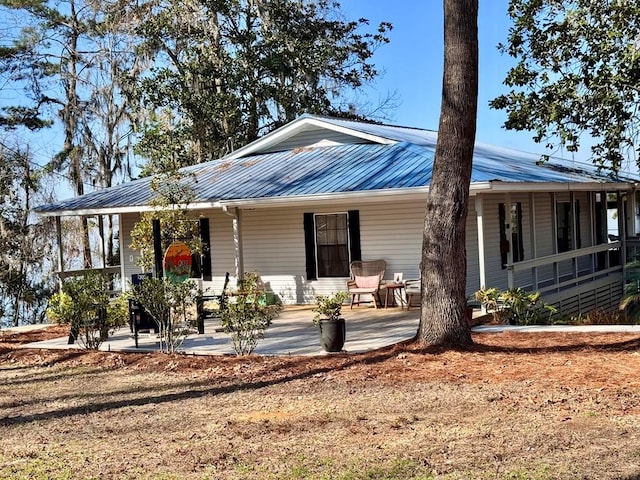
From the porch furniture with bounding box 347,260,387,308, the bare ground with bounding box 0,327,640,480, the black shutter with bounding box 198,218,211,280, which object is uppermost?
the black shutter with bounding box 198,218,211,280

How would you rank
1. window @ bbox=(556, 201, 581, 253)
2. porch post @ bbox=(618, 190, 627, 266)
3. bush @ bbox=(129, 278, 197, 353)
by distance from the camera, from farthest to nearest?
window @ bbox=(556, 201, 581, 253)
porch post @ bbox=(618, 190, 627, 266)
bush @ bbox=(129, 278, 197, 353)

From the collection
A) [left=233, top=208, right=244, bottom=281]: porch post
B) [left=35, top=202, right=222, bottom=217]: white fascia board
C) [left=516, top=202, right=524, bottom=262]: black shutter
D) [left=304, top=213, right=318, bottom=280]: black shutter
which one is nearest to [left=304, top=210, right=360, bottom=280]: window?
[left=304, top=213, right=318, bottom=280]: black shutter

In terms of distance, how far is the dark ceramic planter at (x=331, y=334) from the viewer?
32.4 ft

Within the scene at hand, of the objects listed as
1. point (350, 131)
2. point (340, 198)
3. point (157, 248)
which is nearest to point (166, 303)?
point (157, 248)

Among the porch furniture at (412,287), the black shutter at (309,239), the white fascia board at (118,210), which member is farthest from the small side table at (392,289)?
the white fascia board at (118,210)

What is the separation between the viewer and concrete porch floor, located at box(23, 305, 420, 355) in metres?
10.7

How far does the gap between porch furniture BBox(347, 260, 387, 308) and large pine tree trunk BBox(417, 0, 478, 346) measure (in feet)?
17.3

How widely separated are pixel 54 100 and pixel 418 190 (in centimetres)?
2068

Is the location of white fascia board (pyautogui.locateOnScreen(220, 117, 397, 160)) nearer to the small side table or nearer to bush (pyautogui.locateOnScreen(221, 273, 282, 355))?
the small side table

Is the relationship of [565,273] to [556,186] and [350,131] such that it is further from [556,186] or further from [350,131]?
[350,131]

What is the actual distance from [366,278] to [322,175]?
228cm

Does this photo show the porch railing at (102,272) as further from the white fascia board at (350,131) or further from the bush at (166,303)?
the white fascia board at (350,131)

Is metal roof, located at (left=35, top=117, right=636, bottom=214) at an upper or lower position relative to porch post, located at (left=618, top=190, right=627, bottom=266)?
upper

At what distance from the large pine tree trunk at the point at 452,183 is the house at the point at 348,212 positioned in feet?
11.0
